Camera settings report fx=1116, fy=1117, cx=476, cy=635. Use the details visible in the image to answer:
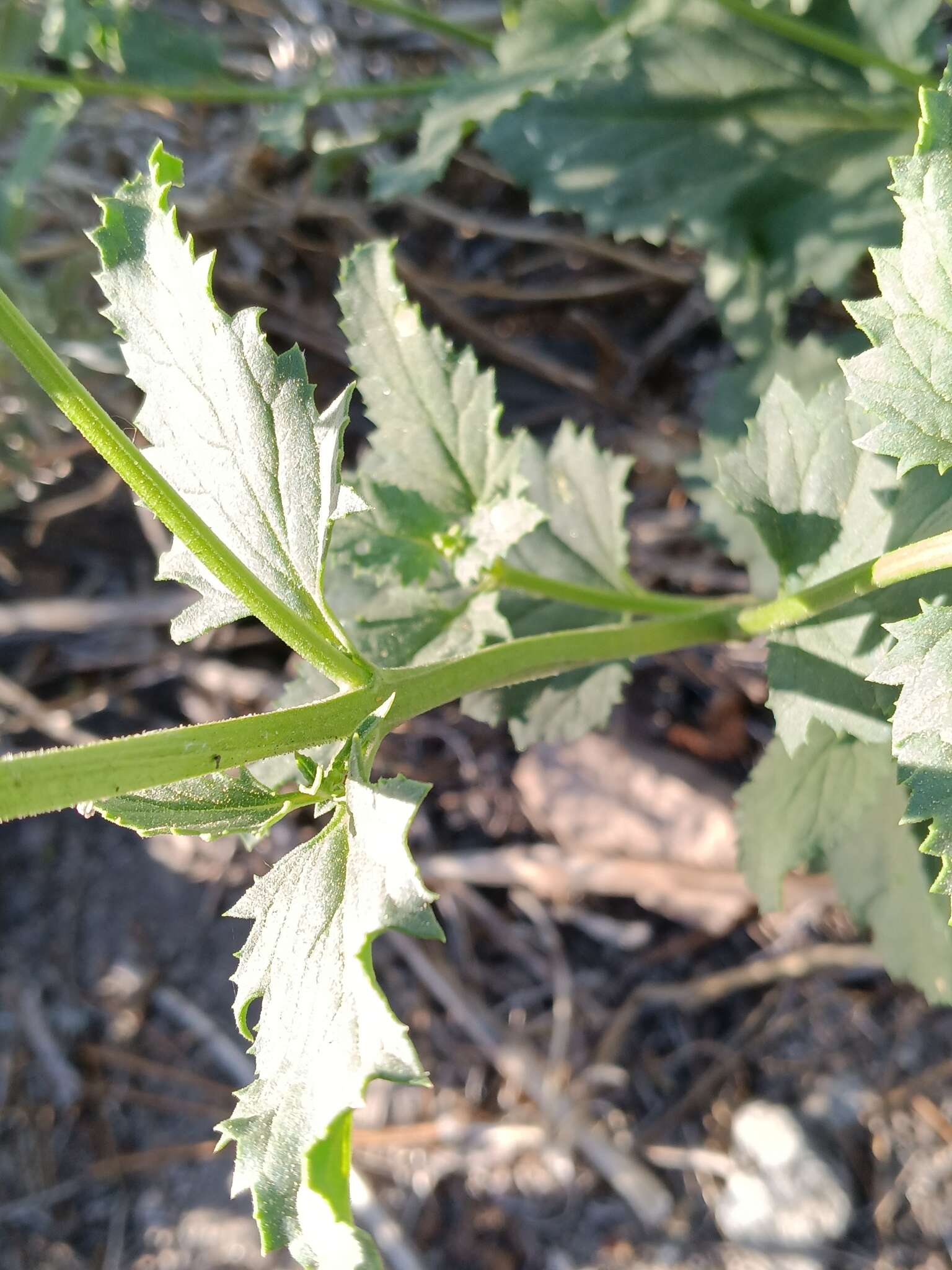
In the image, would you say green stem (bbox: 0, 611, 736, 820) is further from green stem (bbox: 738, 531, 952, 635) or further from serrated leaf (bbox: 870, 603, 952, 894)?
serrated leaf (bbox: 870, 603, 952, 894)

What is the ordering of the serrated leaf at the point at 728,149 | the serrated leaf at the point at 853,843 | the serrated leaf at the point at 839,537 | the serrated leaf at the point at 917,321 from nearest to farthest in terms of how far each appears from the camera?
the serrated leaf at the point at 917,321 → the serrated leaf at the point at 839,537 → the serrated leaf at the point at 853,843 → the serrated leaf at the point at 728,149

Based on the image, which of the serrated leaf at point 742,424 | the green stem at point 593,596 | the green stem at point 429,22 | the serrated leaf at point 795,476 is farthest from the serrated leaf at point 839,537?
the green stem at point 429,22

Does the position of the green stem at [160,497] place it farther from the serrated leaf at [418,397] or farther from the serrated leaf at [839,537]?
the serrated leaf at [839,537]

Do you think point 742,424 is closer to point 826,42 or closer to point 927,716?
point 826,42

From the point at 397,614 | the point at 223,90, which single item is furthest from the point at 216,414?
the point at 223,90

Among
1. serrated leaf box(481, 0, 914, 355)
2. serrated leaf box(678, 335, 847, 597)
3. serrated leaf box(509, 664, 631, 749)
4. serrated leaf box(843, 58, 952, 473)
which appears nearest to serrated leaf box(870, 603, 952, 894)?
serrated leaf box(843, 58, 952, 473)

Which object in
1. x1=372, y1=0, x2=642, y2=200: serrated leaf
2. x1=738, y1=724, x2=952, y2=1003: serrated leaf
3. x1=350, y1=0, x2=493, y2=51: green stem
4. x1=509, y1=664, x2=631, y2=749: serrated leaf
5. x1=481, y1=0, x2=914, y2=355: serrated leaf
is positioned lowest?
x1=738, y1=724, x2=952, y2=1003: serrated leaf

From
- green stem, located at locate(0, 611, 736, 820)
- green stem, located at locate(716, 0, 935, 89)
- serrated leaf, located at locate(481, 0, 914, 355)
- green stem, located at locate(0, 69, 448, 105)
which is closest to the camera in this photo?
green stem, located at locate(0, 611, 736, 820)
